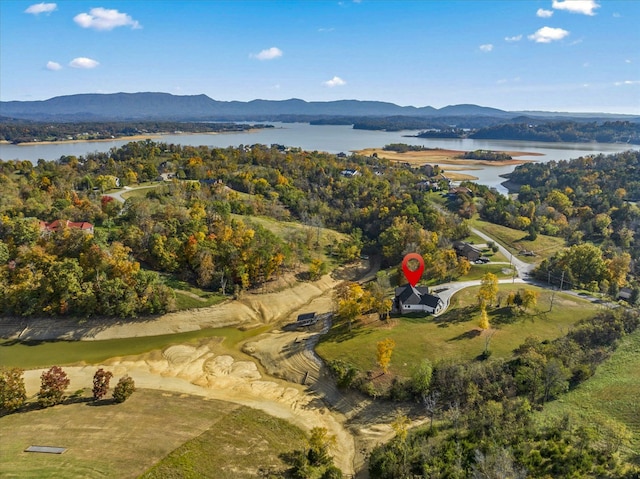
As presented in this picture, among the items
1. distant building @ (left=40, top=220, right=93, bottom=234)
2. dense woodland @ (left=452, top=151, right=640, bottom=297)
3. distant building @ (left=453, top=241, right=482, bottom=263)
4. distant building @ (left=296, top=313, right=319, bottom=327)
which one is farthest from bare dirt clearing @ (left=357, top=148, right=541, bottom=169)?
distant building @ (left=40, top=220, right=93, bottom=234)

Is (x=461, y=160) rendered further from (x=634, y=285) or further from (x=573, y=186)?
(x=634, y=285)

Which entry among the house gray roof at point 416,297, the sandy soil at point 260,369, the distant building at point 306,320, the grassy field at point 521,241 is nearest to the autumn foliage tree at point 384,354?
the sandy soil at point 260,369

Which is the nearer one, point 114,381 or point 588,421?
point 588,421

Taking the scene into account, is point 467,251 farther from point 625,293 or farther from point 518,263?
point 625,293

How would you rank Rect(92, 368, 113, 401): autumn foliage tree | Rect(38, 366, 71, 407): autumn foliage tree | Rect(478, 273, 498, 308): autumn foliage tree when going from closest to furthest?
Rect(38, 366, 71, 407): autumn foliage tree
Rect(92, 368, 113, 401): autumn foliage tree
Rect(478, 273, 498, 308): autumn foliage tree

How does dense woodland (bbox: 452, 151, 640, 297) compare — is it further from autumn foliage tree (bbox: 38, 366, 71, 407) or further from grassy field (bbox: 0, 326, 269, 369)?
autumn foliage tree (bbox: 38, 366, 71, 407)

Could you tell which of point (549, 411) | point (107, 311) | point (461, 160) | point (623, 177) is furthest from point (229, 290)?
point (461, 160)
